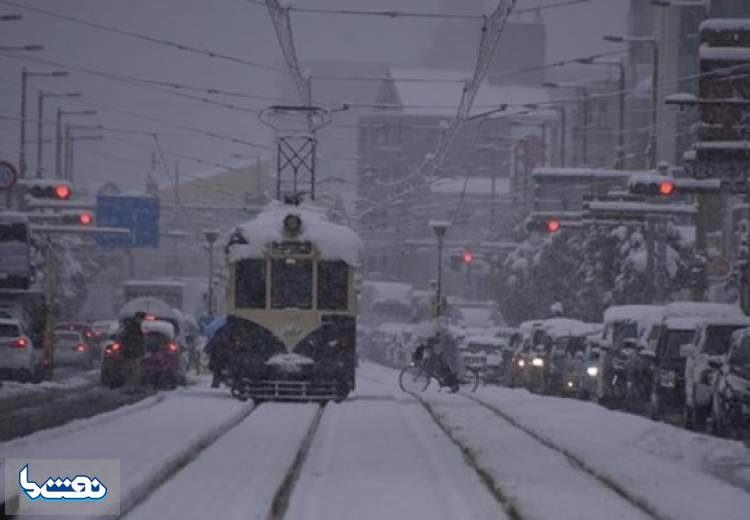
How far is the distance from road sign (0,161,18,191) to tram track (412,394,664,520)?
16.9 metres

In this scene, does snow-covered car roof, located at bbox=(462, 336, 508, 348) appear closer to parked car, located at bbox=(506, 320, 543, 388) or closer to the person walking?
parked car, located at bbox=(506, 320, 543, 388)

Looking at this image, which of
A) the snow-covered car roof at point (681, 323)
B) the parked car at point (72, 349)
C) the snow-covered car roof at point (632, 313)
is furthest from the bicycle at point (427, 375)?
the parked car at point (72, 349)

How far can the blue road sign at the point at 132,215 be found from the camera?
6353 cm

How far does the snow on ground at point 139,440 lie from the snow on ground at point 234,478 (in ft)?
0.79

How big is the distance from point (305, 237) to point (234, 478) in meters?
16.9

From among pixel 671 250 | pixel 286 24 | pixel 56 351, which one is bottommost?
pixel 56 351

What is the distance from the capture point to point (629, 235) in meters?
61.5

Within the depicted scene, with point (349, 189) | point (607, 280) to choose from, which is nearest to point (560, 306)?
point (607, 280)

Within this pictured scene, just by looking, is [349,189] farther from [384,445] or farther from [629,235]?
[384,445]

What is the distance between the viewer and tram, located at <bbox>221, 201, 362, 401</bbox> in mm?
32938

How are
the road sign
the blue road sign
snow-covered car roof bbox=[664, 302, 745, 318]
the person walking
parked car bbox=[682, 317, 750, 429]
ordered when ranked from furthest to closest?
the blue road sign
the road sign
the person walking
snow-covered car roof bbox=[664, 302, 745, 318]
parked car bbox=[682, 317, 750, 429]

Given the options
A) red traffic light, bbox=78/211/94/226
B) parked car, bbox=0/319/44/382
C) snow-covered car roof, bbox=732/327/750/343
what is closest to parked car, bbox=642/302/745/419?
snow-covered car roof, bbox=732/327/750/343

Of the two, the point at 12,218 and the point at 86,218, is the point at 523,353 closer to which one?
the point at 86,218

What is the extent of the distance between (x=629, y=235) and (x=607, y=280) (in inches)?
70.2
